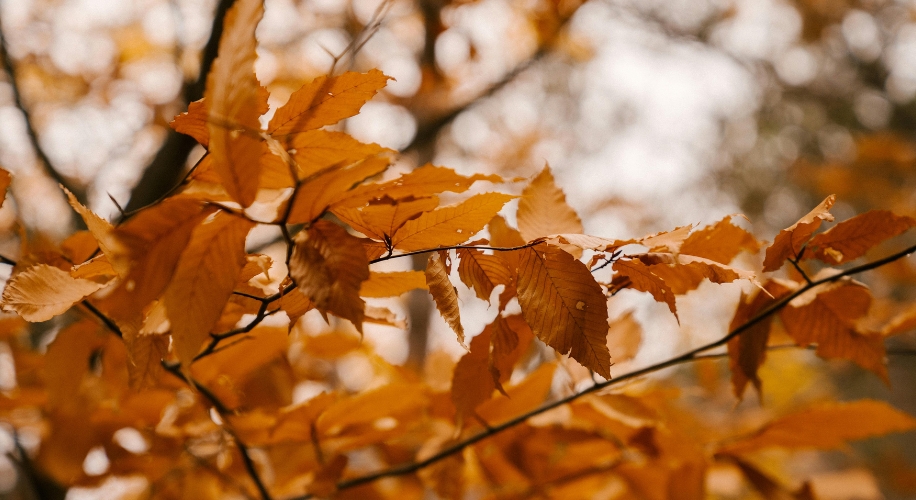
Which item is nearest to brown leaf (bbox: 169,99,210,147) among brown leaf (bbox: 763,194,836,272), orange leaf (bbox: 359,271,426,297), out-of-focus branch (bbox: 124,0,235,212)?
orange leaf (bbox: 359,271,426,297)

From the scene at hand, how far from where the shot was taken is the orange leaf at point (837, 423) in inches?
21.2

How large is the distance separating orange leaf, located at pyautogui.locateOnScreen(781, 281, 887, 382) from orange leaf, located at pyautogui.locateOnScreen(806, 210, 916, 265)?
4 cm

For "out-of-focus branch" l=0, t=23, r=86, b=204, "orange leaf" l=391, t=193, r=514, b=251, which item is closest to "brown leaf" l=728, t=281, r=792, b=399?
"orange leaf" l=391, t=193, r=514, b=251

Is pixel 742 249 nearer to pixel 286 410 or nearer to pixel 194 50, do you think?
pixel 286 410

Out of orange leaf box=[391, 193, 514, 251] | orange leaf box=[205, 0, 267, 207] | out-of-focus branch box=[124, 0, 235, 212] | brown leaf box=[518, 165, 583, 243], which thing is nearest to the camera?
orange leaf box=[205, 0, 267, 207]

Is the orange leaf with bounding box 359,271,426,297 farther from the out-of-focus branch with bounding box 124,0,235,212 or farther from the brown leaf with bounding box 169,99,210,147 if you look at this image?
the out-of-focus branch with bounding box 124,0,235,212

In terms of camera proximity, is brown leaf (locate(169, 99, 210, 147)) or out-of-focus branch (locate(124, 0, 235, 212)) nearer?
brown leaf (locate(169, 99, 210, 147))

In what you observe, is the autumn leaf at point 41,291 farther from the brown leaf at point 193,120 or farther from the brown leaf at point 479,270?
the brown leaf at point 479,270

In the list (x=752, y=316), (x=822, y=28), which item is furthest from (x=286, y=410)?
(x=822, y=28)

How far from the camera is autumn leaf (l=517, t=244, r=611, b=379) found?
32 cm

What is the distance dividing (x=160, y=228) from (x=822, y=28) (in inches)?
182

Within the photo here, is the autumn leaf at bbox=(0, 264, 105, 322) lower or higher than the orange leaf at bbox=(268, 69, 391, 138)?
lower

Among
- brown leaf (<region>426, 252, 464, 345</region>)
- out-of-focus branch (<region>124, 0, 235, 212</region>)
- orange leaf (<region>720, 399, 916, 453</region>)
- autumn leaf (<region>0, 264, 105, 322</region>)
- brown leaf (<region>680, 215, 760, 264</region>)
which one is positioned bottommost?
orange leaf (<region>720, 399, 916, 453</region>)

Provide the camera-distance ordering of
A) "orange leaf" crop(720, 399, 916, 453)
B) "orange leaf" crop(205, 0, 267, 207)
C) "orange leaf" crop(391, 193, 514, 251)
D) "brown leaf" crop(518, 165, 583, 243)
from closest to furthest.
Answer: "orange leaf" crop(205, 0, 267, 207) < "orange leaf" crop(391, 193, 514, 251) < "brown leaf" crop(518, 165, 583, 243) < "orange leaf" crop(720, 399, 916, 453)
